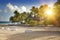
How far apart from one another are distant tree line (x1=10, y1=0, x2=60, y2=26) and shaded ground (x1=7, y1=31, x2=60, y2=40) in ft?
0.56

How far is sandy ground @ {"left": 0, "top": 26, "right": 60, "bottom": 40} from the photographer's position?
2146 mm

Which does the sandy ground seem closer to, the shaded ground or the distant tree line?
the shaded ground

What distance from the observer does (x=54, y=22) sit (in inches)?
93.1

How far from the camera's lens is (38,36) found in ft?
7.22

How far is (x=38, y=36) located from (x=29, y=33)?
0.17 metres

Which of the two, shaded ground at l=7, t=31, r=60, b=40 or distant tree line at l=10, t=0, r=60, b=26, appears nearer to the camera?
shaded ground at l=7, t=31, r=60, b=40

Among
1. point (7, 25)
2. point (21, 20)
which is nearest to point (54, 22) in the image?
point (21, 20)

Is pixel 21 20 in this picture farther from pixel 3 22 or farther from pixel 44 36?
pixel 44 36

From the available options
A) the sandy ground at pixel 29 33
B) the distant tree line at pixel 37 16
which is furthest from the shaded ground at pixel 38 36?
the distant tree line at pixel 37 16

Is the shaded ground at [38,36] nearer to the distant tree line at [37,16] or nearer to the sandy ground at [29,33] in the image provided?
the sandy ground at [29,33]

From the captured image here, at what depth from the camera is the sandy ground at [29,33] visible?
7.04ft

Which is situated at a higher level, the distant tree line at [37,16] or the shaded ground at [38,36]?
the distant tree line at [37,16]

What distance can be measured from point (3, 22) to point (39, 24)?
642 mm

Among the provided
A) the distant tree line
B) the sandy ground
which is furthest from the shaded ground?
the distant tree line
